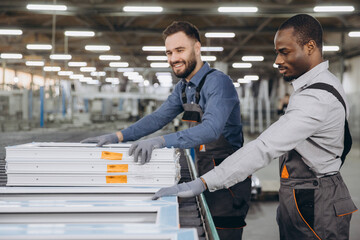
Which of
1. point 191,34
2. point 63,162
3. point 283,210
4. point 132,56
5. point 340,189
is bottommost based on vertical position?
point 283,210

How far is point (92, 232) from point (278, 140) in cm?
68

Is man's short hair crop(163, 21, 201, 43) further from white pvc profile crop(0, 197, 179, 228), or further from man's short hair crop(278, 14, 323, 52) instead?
white pvc profile crop(0, 197, 179, 228)

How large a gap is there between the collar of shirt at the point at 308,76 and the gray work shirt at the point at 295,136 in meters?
0.05

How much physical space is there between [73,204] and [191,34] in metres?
1.05

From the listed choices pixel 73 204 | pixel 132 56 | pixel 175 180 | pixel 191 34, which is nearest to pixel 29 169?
pixel 73 204

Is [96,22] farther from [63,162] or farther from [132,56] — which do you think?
[63,162]

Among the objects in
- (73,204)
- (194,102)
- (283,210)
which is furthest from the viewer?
(194,102)

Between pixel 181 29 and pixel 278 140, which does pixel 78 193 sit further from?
pixel 181 29

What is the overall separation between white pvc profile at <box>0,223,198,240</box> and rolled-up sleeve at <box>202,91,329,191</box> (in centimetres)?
37

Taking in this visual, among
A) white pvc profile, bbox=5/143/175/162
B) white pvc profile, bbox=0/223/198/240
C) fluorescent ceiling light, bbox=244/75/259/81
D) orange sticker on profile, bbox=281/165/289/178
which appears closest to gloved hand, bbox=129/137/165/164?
white pvc profile, bbox=5/143/175/162

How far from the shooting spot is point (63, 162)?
4.48 feet

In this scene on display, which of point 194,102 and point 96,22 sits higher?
point 96,22

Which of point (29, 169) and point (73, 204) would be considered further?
Answer: point (29, 169)

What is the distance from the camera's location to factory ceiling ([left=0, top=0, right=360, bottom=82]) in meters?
8.28
